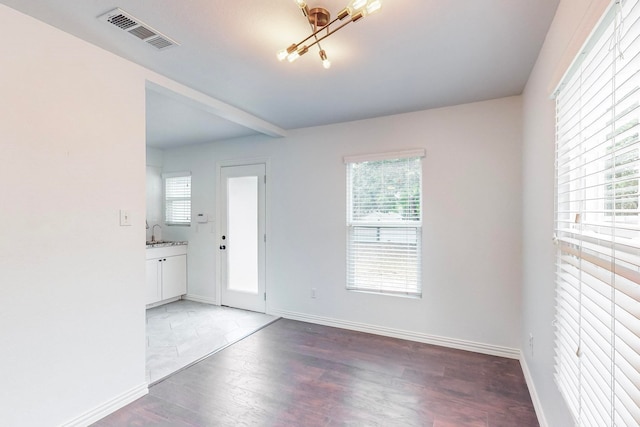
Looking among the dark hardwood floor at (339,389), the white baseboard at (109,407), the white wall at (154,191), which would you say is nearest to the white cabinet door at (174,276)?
the white wall at (154,191)

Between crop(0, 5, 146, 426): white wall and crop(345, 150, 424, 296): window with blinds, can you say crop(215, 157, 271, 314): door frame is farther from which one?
crop(0, 5, 146, 426): white wall

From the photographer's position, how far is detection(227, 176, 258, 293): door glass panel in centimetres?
445

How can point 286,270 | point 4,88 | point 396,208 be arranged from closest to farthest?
point 4,88
point 396,208
point 286,270

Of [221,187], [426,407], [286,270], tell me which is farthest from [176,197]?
Answer: [426,407]

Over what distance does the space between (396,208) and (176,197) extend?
3.68 metres

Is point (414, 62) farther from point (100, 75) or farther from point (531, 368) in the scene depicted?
point (531, 368)

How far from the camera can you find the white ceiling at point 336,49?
1.72 m

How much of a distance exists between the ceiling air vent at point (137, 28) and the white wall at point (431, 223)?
215 cm

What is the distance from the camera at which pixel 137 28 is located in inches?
74.6

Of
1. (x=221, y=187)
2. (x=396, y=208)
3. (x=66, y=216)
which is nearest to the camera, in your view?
(x=66, y=216)

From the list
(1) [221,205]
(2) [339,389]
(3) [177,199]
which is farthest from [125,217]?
(3) [177,199]

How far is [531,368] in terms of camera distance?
241cm

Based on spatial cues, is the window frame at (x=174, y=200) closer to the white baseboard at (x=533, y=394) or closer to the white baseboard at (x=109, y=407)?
the white baseboard at (x=109, y=407)

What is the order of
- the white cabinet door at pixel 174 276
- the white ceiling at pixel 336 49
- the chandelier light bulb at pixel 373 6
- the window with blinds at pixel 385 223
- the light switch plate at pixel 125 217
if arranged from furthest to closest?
the white cabinet door at pixel 174 276
the window with blinds at pixel 385 223
the light switch plate at pixel 125 217
the white ceiling at pixel 336 49
the chandelier light bulb at pixel 373 6
